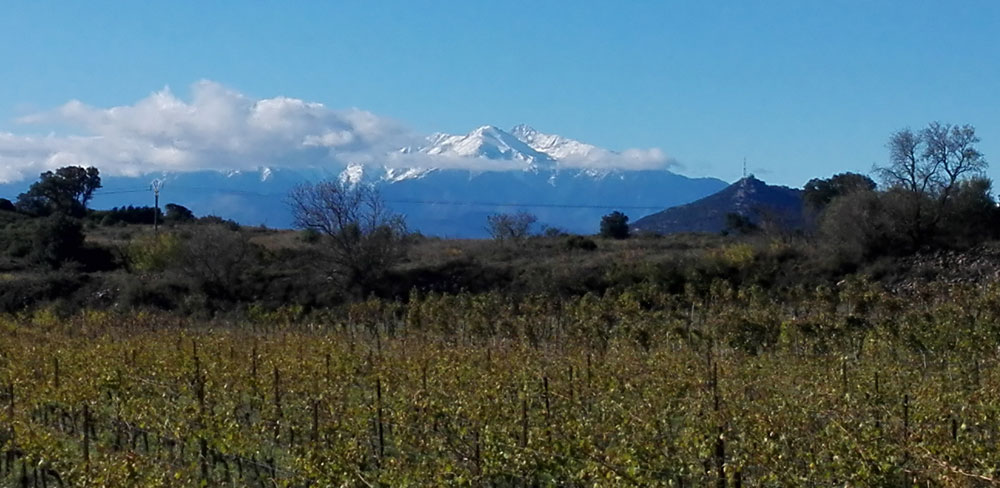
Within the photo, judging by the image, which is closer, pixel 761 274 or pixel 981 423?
pixel 981 423

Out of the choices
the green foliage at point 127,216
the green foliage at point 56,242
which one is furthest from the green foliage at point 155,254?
the green foliage at point 127,216

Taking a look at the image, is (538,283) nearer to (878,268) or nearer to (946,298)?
(878,268)

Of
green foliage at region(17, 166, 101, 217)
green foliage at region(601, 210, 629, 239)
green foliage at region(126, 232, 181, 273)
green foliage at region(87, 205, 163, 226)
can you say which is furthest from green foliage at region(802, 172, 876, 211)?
green foliage at region(17, 166, 101, 217)

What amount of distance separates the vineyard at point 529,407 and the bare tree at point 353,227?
15178mm

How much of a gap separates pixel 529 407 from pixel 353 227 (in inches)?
1073

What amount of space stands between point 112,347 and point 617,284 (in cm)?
2042

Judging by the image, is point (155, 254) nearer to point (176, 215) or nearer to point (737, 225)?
point (176, 215)

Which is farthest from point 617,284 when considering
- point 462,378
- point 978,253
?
point 462,378

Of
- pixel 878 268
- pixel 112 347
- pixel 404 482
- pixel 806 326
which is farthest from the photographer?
pixel 878 268

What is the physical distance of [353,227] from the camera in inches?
1455

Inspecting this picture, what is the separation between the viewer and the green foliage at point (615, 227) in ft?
164

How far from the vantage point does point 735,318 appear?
1925 centimetres

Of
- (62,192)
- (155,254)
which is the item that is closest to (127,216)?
(62,192)

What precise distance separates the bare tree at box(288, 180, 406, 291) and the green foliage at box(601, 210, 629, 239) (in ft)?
43.9
